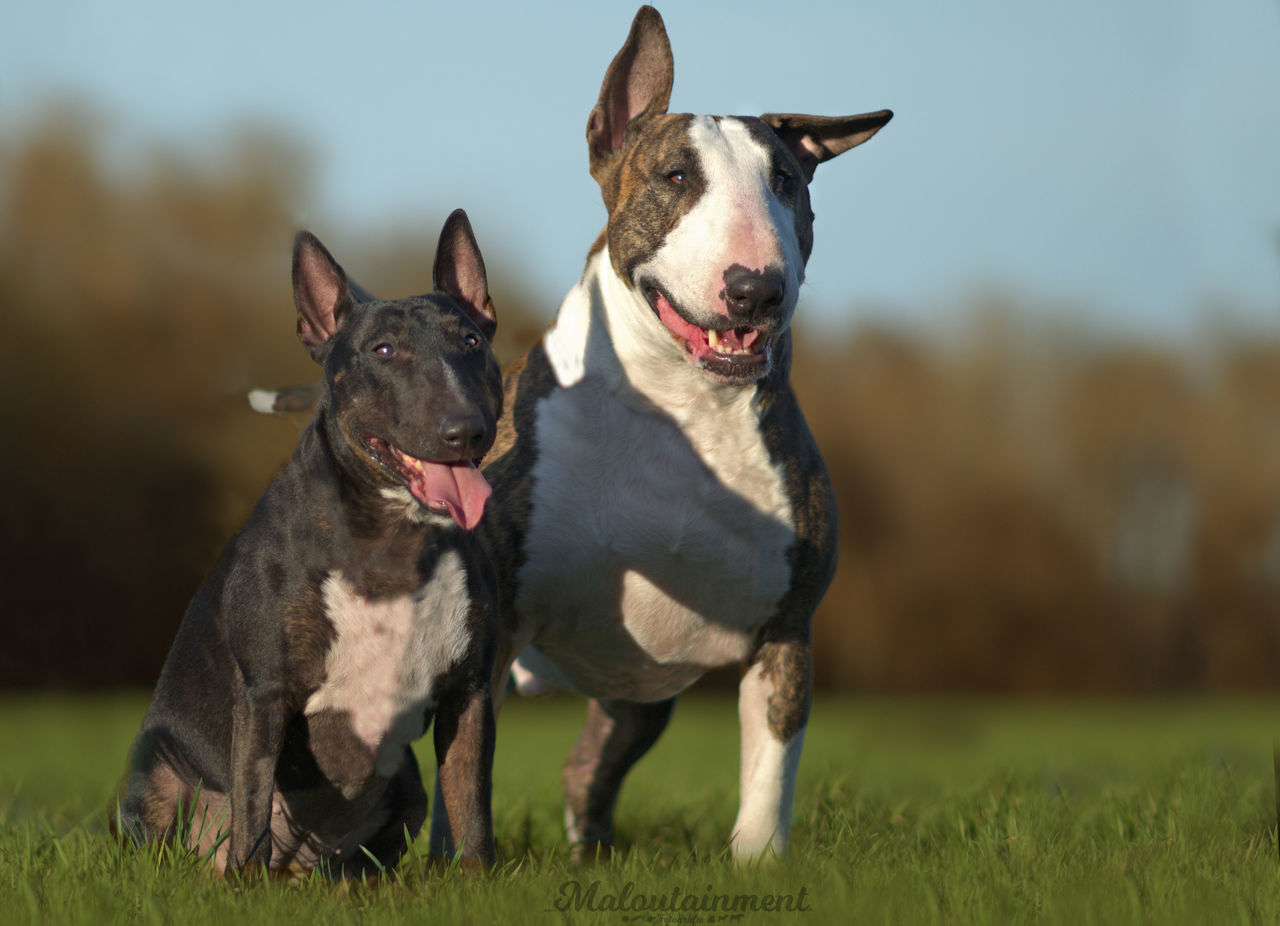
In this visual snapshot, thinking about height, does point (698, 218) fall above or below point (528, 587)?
above

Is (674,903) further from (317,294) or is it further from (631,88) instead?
(631,88)

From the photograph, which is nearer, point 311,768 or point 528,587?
point 311,768

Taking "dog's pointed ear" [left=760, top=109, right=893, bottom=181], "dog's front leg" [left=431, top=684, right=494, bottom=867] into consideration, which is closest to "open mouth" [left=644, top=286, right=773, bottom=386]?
"dog's pointed ear" [left=760, top=109, right=893, bottom=181]

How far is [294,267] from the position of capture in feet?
12.4

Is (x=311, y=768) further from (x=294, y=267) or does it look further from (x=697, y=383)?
(x=697, y=383)

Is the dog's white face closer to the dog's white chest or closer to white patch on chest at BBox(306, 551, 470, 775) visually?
the dog's white chest

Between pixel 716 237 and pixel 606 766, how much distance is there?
234 cm

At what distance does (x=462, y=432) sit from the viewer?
3303mm

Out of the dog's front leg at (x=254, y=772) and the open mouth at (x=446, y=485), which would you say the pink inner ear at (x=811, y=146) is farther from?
the dog's front leg at (x=254, y=772)

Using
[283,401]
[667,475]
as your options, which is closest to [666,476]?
[667,475]

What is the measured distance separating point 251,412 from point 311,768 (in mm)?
1955

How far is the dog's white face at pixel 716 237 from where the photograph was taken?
3963mm

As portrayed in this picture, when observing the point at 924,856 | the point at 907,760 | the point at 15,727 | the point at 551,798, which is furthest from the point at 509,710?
the point at 924,856

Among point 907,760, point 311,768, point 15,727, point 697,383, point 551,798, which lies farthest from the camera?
point 15,727
